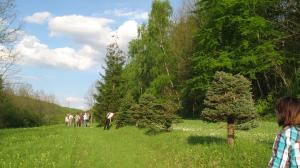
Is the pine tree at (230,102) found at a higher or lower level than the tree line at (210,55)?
lower

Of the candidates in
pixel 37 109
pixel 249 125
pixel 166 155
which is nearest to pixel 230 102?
pixel 249 125

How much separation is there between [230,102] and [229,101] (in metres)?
0.08

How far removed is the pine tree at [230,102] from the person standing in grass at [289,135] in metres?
9.67

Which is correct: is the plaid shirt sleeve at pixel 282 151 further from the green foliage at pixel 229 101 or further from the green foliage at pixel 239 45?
the green foliage at pixel 239 45

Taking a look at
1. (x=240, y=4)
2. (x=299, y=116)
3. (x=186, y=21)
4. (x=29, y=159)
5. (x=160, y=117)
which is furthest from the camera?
(x=186, y=21)

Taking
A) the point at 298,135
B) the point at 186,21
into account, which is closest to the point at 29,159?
the point at 298,135

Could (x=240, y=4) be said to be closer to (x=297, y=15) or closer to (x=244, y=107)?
(x=297, y=15)

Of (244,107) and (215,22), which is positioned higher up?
(215,22)

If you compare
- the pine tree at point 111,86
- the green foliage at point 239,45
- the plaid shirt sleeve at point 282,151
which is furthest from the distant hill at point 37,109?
the plaid shirt sleeve at point 282,151

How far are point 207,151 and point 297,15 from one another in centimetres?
3131

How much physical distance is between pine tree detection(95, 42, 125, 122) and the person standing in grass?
44.5 metres

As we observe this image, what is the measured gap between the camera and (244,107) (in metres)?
15.6

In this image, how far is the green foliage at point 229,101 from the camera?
51.2 ft

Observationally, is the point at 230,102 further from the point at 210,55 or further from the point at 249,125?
the point at 210,55
